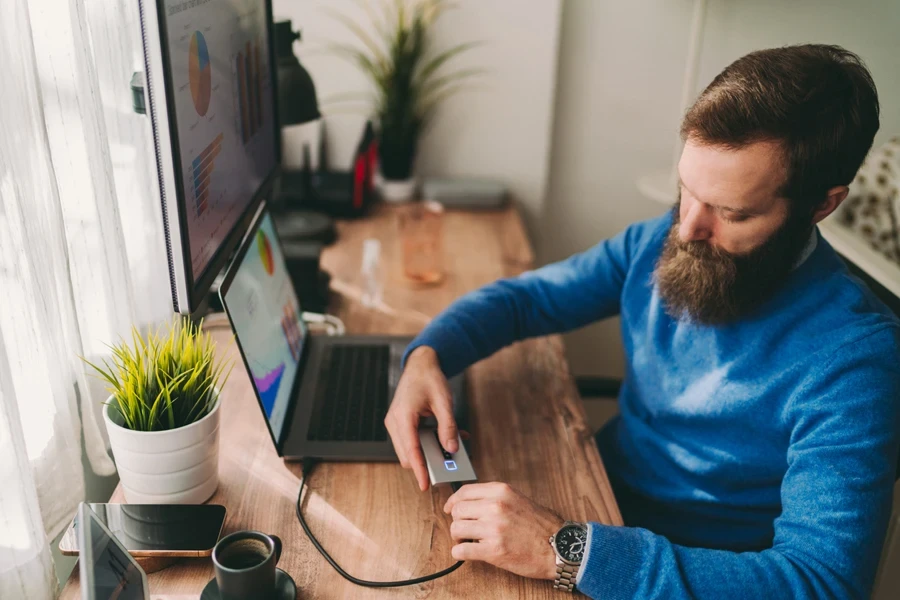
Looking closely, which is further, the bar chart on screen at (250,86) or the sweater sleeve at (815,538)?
the bar chart on screen at (250,86)

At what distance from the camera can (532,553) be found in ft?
2.88

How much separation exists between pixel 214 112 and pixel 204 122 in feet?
0.19

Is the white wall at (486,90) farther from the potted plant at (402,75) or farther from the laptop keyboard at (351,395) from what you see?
the laptop keyboard at (351,395)

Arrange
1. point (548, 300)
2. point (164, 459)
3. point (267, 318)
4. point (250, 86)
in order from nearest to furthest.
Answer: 1. point (164, 459)
2. point (267, 318)
3. point (250, 86)
4. point (548, 300)

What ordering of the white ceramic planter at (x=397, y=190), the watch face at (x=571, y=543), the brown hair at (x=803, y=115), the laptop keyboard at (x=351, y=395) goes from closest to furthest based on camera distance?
1. the watch face at (x=571, y=543)
2. the brown hair at (x=803, y=115)
3. the laptop keyboard at (x=351, y=395)
4. the white ceramic planter at (x=397, y=190)

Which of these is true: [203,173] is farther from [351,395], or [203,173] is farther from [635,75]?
[635,75]

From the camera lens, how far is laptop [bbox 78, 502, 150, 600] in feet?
2.16

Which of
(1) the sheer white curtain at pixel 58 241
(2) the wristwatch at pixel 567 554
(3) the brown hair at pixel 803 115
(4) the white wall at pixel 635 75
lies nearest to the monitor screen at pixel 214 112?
(1) the sheer white curtain at pixel 58 241

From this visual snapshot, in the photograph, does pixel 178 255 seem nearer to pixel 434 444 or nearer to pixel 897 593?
pixel 434 444

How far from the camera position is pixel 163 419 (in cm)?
92

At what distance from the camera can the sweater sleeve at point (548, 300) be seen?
1.32 m

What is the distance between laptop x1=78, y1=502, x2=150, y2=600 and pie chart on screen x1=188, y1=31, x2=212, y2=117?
506 millimetres

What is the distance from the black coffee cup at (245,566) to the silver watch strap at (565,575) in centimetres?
32

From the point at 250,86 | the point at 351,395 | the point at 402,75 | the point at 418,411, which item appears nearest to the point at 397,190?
the point at 402,75
